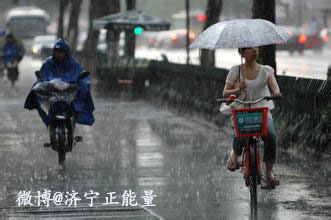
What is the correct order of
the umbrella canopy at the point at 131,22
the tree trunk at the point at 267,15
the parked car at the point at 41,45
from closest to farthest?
1. the tree trunk at the point at 267,15
2. the umbrella canopy at the point at 131,22
3. the parked car at the point at 41,45

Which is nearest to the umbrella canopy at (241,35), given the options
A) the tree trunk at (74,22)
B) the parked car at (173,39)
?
the tree trunk at (74,22)

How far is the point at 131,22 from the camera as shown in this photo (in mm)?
30453

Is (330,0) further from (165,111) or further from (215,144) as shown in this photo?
(215,144)

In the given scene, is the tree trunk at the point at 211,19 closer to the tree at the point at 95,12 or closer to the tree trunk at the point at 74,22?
the tree at the point at 95,12

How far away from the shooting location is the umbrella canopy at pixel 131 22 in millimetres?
30297

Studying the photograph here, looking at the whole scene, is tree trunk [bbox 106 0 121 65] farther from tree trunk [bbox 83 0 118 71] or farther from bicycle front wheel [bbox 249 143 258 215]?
bicycle front wheel [bbox 249 143 258 215]

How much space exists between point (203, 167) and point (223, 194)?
245cm

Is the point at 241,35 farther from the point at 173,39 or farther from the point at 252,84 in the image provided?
the point at 173,39

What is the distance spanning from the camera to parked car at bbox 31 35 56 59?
59725 millimetres

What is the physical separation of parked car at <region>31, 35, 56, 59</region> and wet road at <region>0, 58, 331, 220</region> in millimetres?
39557

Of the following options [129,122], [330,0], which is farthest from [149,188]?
[330,0]

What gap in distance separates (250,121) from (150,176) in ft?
11.0

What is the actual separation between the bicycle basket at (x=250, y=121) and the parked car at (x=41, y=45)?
48.6 m

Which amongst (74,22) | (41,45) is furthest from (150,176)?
(41,45)
